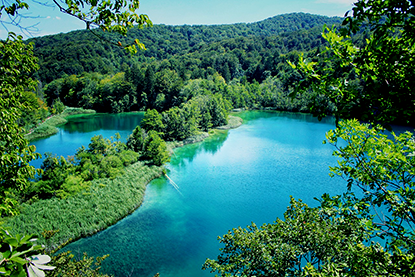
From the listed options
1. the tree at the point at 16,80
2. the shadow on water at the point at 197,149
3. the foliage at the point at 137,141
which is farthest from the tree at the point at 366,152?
the foliage at the point at 137,141

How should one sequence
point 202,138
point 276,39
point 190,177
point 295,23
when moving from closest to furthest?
point 190,177 < point 202,138 < point 276,39 < point 295,23

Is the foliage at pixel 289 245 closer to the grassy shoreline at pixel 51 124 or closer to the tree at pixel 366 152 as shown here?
the tree at pixel 366 152

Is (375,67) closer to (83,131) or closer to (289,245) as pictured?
(289,245)

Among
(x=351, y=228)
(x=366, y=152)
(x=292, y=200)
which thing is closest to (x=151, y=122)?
(x=292, y=200)

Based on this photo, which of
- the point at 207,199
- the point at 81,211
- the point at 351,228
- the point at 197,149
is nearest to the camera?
the point at 351,228

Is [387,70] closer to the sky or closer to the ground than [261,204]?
closer to the sky

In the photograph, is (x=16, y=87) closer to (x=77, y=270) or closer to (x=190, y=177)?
(x=77, y=270)

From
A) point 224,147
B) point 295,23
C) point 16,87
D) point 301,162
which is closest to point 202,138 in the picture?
point 224,147
